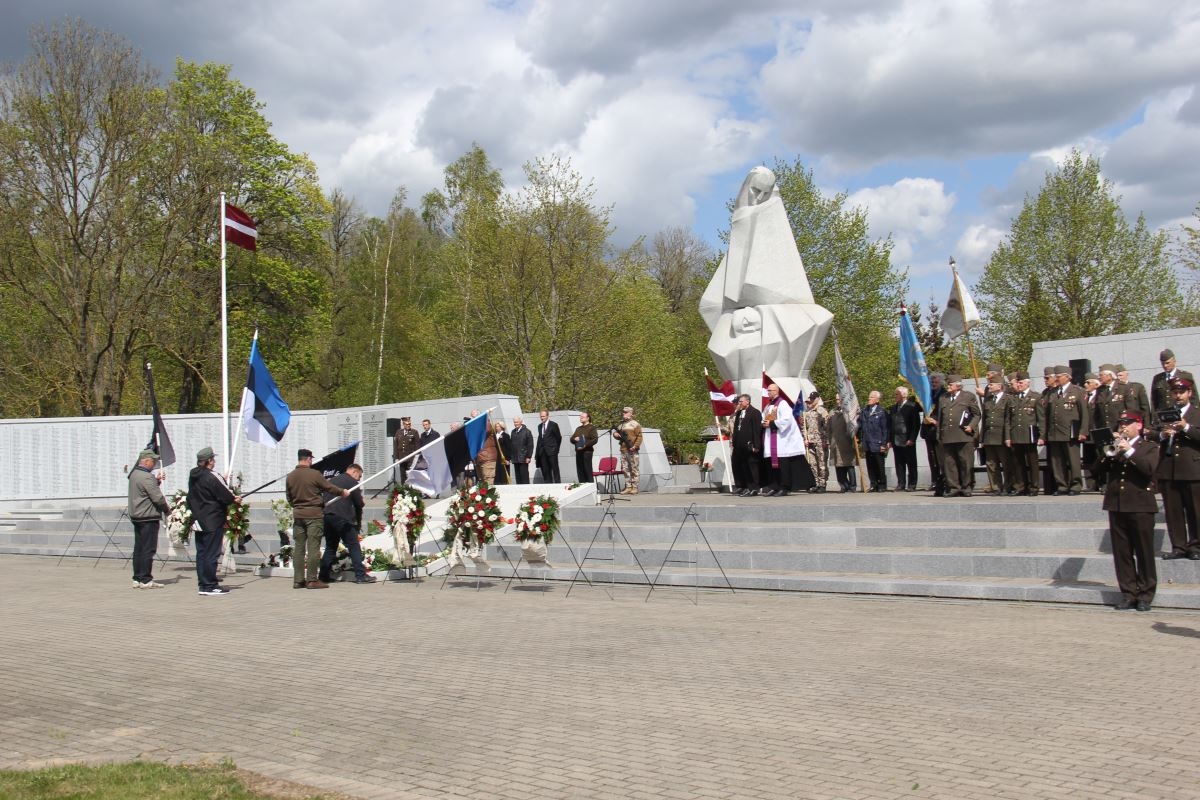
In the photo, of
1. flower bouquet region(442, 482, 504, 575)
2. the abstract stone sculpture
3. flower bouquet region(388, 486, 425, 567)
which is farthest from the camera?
the abstract stone sculpture

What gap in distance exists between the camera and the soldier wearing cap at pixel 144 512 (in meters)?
14.9

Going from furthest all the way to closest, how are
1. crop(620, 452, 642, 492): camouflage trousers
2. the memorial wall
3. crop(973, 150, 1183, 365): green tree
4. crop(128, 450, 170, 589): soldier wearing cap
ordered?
crop(973, 150, 1183, 365): green tree, the memorial wall, crop(620, 452, 642, 492): camouflage trousers, crop(128, 450, 170, 589): soldier wearing cap

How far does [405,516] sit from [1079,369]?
11.4m

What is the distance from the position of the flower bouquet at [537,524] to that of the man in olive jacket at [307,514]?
2630 mm

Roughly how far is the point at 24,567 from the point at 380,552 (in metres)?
7.70

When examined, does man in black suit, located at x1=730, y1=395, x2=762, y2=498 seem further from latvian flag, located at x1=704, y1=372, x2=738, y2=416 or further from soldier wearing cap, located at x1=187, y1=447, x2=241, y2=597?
soldier wearing cap, located at x1=187, y1=447, x2=241, y2=597

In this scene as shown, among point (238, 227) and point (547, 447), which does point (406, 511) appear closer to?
point (547, 447)

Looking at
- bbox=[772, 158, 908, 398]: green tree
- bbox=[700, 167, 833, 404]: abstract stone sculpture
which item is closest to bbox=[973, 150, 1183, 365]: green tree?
bbox=[772, 158, 908, 398]: green tree

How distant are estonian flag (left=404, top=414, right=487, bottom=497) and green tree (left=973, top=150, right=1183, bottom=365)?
31.0 metres

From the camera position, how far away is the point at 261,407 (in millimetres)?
Answer: 16297

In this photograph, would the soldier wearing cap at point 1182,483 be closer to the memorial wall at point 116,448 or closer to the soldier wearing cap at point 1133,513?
the soldier wearing cap at point 1133,513

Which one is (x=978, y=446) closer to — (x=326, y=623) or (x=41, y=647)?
(x=326, y=623)

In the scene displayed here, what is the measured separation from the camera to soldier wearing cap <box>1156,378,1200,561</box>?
1058cm

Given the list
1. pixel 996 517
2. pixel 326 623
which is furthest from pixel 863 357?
pixel 326 623
